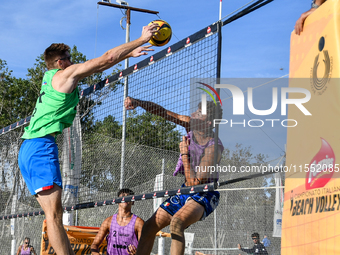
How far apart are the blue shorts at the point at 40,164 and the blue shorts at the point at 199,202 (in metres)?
1.32

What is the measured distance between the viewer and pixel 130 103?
4.35 metres

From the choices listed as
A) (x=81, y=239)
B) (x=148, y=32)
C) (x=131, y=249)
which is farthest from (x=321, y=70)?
(x=81, y=239)

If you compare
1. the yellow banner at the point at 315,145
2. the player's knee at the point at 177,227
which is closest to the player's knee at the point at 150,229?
the player's knee at the point at 177,227

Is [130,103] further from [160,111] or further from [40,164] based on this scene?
[40,164]

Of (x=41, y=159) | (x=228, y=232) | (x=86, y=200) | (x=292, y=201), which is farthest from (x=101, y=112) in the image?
(x=228, y=232)

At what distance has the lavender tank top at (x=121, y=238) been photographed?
5434 mm

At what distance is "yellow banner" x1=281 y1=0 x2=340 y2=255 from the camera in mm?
2037

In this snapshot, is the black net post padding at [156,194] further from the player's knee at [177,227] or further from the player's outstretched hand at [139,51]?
the player's outstretched hand at [139,51]

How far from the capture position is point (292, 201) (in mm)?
2480

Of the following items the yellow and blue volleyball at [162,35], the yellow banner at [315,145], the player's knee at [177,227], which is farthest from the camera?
the yellow and blue volleyball at [162,35]

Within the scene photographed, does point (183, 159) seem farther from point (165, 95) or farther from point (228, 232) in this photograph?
point (228, 232)

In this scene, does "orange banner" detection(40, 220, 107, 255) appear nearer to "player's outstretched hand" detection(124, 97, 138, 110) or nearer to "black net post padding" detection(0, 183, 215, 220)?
"black net post padding" detection(0, 183, 215, 220)

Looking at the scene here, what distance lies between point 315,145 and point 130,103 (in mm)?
2520

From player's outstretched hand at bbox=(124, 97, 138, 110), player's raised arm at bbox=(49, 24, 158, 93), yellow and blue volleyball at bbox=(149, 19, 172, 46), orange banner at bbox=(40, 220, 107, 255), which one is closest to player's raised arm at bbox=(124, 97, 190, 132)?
player's outstretched hand at bbox=(124, 97, 138, 110)
